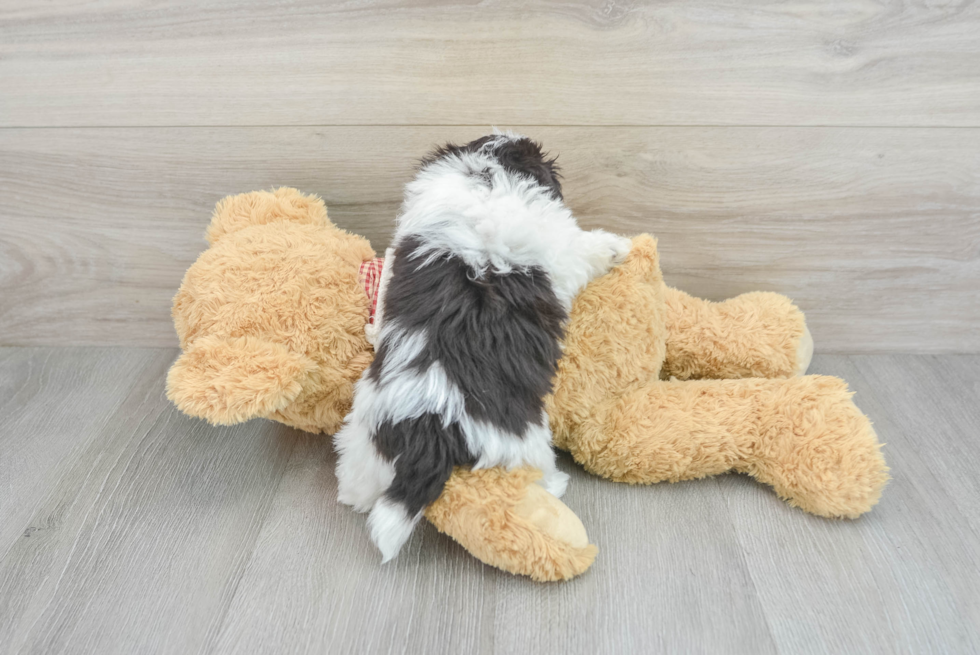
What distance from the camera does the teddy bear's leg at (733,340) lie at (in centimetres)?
83

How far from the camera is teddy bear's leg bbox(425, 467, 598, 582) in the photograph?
60 centimetres

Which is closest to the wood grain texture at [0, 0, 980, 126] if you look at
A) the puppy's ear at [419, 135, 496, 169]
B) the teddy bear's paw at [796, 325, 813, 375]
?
the puppy's ear at [419, 135, 496, 169]

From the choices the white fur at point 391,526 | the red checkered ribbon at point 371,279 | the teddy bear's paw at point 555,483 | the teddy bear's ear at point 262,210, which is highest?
the teddy bear's ear at point 262,210

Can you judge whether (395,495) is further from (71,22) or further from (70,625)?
(71,22)

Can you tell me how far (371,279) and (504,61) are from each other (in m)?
0.31

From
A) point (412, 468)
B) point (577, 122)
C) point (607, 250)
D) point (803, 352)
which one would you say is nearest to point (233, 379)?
point (412, 468)

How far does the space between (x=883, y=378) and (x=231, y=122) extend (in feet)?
3.17

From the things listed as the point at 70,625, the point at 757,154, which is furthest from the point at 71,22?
A: the point at 757,154

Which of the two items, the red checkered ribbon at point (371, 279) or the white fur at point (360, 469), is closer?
the white fur at point (360, 469)

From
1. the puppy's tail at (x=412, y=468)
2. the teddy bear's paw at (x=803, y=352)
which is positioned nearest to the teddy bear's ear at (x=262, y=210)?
the puppy's tail at (x=412, y=468)

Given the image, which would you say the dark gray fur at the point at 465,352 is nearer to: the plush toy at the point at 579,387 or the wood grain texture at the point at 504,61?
the plush toy at the point at 579,387

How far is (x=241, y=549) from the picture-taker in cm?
69

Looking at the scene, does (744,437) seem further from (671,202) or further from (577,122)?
(577,122)

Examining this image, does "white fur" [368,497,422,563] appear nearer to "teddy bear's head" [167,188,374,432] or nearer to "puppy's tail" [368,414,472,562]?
"puppy's tail" [368,414,472,562]
